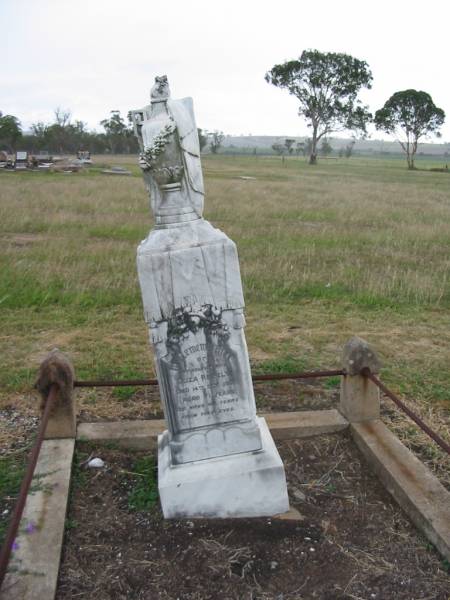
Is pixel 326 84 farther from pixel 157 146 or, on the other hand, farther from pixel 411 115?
pixel 157 146

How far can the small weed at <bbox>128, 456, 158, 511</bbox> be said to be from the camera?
149 inches

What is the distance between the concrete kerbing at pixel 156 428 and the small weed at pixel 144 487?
0.20 metres

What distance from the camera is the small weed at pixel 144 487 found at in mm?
3775

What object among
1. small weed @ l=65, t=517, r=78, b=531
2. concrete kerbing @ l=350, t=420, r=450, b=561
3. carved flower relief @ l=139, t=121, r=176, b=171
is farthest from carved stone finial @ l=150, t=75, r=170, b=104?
concrete kerbing @ l=350, t=420, r=450, b=561

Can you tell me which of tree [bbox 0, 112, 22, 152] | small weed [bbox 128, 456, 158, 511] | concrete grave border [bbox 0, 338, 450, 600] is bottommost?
small weed [bbox 128, 456, 158, 511]

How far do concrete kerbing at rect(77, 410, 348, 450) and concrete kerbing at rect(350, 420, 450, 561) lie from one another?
0.22 m

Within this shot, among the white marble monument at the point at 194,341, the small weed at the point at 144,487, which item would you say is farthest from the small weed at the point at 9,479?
the white marble monument at the point at 194,341

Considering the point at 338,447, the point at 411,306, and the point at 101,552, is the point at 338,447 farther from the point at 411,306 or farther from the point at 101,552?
the point at 411,306

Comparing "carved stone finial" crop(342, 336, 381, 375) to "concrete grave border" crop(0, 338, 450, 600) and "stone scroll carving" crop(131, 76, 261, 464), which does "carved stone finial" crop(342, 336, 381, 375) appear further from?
"stone scroll carving" crop(131, 76, 261, 464)

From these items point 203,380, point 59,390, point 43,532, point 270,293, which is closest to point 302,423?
point 203,380

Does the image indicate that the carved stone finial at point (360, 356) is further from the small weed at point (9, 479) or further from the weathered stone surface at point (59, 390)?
the small weed at point (9, 479)

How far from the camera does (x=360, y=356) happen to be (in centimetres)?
445

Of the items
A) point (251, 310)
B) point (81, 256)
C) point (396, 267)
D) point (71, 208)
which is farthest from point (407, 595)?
point (71, 208)

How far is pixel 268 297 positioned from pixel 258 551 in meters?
5.25
